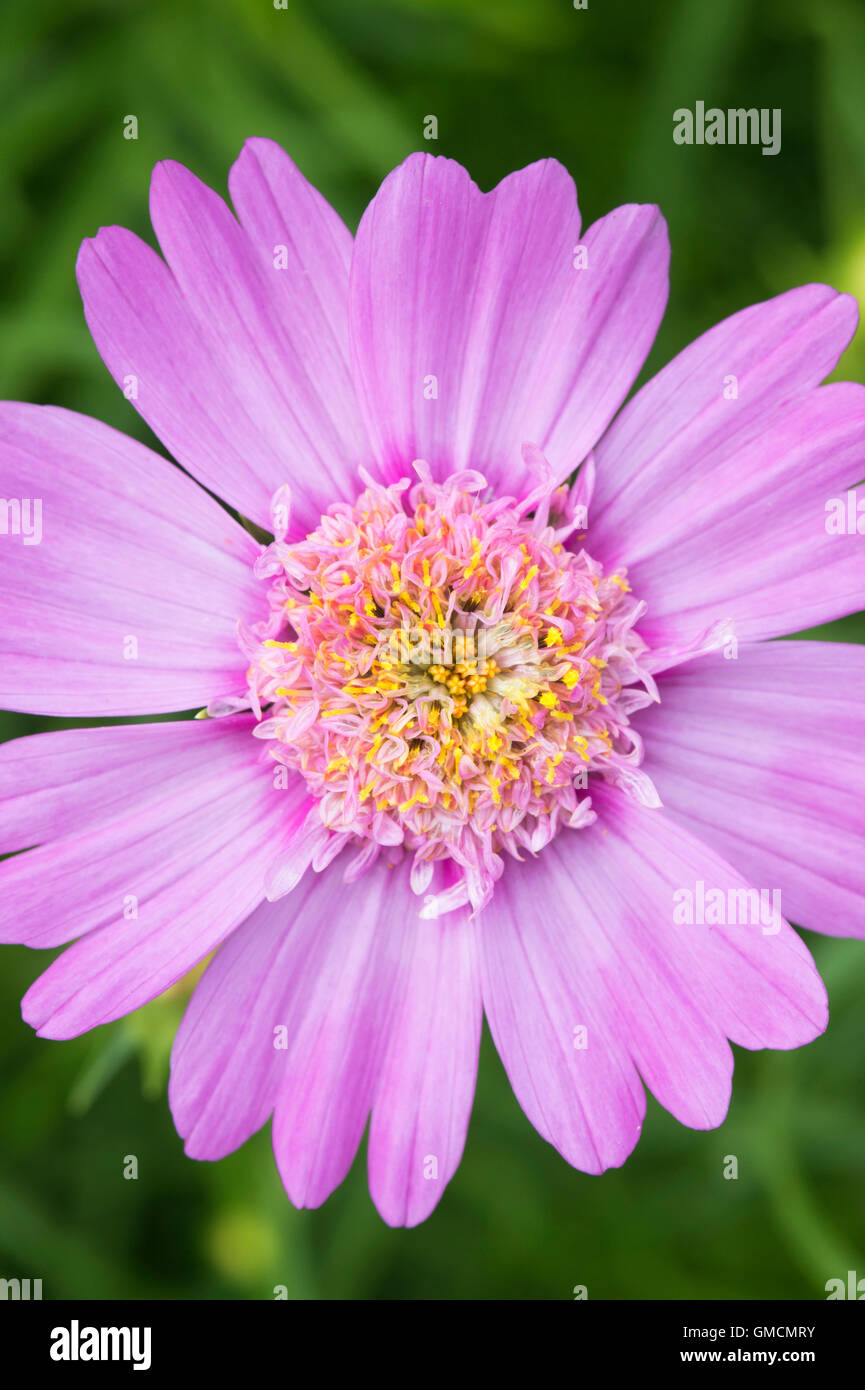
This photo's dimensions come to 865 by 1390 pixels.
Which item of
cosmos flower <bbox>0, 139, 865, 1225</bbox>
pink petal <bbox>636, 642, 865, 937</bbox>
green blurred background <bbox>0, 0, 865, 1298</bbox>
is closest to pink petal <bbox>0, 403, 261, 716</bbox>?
cosmos flower <bbox>0, 139, 865, 1225</bbox>

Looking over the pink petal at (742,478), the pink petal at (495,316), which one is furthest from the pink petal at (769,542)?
the pink petal at (495,316)

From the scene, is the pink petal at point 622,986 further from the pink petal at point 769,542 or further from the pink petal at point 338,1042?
the pink petal at point 769,542

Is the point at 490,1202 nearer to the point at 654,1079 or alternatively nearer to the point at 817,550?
the point at 654,1079

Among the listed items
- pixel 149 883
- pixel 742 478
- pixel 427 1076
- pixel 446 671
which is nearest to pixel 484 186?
pixel 742 478

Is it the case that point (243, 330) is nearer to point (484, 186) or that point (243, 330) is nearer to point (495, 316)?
point (495, 316)

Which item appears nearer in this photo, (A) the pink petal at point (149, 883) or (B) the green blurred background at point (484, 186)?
(A) the pink petal at point (149, 883)

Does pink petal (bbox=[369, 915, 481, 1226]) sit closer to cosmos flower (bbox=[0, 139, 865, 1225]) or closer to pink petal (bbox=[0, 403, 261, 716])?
cosmos flower (bbox=[0, 139, 865, 1225])

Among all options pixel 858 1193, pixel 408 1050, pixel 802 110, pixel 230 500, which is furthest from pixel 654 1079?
pixel 802 110
